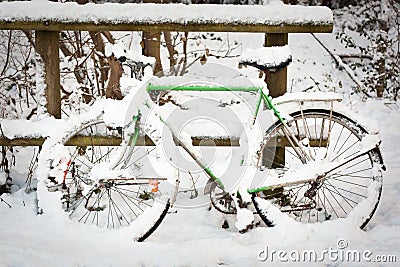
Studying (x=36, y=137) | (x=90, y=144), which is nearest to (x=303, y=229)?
(x=90, y=144)

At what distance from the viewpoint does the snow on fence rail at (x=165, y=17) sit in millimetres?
4156

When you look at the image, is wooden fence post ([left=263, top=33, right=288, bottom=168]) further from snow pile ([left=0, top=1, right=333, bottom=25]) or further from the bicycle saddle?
the bicycle saddle

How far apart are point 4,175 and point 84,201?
2.46 feet

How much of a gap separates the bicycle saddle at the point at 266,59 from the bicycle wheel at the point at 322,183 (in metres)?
0.37

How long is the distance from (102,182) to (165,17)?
49.5 inches

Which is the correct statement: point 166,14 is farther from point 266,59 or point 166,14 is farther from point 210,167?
point 210,167

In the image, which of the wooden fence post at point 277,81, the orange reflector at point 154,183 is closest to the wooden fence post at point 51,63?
the orange reflector at point 154,183

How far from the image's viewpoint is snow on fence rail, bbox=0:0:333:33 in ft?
13.6

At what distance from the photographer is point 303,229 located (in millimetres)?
3973

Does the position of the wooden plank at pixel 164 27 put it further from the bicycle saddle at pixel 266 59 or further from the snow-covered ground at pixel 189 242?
the snow-covered ground at pixel 189 242

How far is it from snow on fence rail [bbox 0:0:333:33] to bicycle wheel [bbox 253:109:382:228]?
0.67 m

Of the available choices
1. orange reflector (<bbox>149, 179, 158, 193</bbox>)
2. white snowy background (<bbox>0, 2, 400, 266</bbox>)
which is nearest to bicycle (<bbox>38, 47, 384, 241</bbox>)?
orange reflector (<bbox>149, 179, 158, 193</bbox>)

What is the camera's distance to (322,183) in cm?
407

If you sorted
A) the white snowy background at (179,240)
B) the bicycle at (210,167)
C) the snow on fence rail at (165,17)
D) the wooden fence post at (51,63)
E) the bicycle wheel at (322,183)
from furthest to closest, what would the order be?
the wooden fence post at (51,63), the snow on fence rail at (165,17), the bicycle wheel at (322,183), the bicycle at (210,167), the white snowy background at (179,240)
